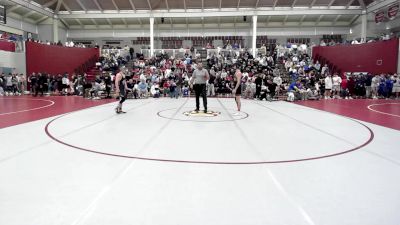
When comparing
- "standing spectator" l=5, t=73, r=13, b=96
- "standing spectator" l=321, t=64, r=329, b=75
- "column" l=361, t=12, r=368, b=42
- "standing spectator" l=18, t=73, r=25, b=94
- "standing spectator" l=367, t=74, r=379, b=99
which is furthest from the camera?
"column" l=361, t=12, r=368, b=42

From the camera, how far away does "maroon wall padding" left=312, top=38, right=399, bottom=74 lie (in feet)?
64.6

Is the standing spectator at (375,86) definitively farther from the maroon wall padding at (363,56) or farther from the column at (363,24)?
the column at (363,24)

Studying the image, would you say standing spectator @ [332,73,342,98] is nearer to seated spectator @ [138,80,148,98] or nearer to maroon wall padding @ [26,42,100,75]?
seated spectator @ [138,80,148,98]

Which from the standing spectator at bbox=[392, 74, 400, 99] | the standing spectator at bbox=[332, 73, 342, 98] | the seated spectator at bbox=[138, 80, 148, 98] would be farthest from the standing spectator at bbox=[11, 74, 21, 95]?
the standing spectator at bbox=[392, 74, 400, 99]

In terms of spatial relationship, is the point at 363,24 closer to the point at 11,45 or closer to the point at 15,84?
the point at 15,84

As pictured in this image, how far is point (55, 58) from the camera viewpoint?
23.7m

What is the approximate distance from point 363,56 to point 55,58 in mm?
22723

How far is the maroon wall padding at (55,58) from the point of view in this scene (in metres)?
22.2

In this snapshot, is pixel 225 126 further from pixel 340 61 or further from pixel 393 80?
pixel 340 61

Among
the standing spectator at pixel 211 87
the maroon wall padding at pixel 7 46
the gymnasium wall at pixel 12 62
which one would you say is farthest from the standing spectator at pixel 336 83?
the maroon wall padding at pixel 7 46

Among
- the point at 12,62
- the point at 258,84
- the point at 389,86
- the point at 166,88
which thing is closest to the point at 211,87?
the point at 166,88

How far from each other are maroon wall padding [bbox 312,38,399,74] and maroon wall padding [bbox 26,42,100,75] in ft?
61.9

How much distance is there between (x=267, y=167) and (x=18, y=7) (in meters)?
27.0

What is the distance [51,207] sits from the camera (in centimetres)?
283
